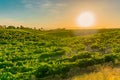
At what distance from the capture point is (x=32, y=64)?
2286 centimetres

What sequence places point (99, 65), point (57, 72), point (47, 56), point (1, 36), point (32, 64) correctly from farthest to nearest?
point (1, 36), point (47, 56), point (32, 64), point (99, 65), point (57, 72)

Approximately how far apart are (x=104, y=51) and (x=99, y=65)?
25.3 ft

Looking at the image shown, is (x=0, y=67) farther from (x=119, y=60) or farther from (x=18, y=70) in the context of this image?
(x=119, y=60)

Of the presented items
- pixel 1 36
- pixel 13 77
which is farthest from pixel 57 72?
pixel 1 36

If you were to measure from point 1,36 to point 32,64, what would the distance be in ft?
100

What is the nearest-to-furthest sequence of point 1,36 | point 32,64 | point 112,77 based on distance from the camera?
point 112,77
point 32,64
point 1,36

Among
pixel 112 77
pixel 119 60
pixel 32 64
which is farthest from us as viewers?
pixel 32 64

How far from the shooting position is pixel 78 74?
728 inches

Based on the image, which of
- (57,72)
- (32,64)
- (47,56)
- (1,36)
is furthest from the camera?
(1,36)

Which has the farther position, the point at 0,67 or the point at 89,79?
the point at 0,67

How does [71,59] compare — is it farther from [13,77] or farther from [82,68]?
[13,77]

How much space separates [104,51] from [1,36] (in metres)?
29.3

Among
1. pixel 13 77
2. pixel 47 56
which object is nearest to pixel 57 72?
pixel 13 77

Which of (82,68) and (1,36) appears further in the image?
(1,36)
